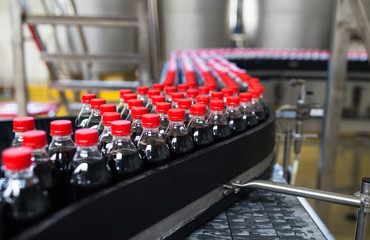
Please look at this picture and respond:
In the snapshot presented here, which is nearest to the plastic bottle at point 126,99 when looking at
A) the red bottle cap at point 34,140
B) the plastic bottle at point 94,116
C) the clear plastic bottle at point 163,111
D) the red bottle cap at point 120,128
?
the plastic bottle at point 94,116

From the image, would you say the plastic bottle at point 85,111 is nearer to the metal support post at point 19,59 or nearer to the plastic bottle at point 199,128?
the plastic bottle at point 199,128

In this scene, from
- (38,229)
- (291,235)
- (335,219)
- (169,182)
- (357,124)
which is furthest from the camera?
(335,219)

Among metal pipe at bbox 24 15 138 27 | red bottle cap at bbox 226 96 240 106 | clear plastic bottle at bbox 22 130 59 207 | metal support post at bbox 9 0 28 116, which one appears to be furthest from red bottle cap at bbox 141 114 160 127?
metal support post at bbox 9 0 28 116

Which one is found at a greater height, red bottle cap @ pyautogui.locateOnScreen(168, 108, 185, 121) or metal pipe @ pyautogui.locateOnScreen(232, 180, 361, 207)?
red bottle cap @ pyautogui.locateOnScreen(168, 108, 185, 121)

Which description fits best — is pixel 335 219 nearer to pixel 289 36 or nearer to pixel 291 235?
pixel 289 36

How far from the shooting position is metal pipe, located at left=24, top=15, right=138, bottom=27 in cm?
253

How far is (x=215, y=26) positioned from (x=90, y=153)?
16.0 feet

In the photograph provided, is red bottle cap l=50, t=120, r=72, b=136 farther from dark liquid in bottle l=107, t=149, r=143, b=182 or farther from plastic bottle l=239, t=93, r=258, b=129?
plastic bottle l=239, t=93, r=258, b=129

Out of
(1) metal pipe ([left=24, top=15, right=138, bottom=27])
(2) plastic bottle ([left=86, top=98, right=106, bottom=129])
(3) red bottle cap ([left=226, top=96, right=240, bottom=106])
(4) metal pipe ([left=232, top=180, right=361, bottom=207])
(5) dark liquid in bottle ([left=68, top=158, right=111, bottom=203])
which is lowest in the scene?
(4) metal pipe ([left=232, top=180, right=361, bottom=207])

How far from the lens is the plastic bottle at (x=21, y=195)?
610 mm

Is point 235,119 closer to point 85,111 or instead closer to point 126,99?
point 126,99

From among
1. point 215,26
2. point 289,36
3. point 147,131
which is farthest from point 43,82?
point 147,131

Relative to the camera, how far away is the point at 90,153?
0.79m

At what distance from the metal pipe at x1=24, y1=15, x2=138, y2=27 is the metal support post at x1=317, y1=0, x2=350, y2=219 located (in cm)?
154
